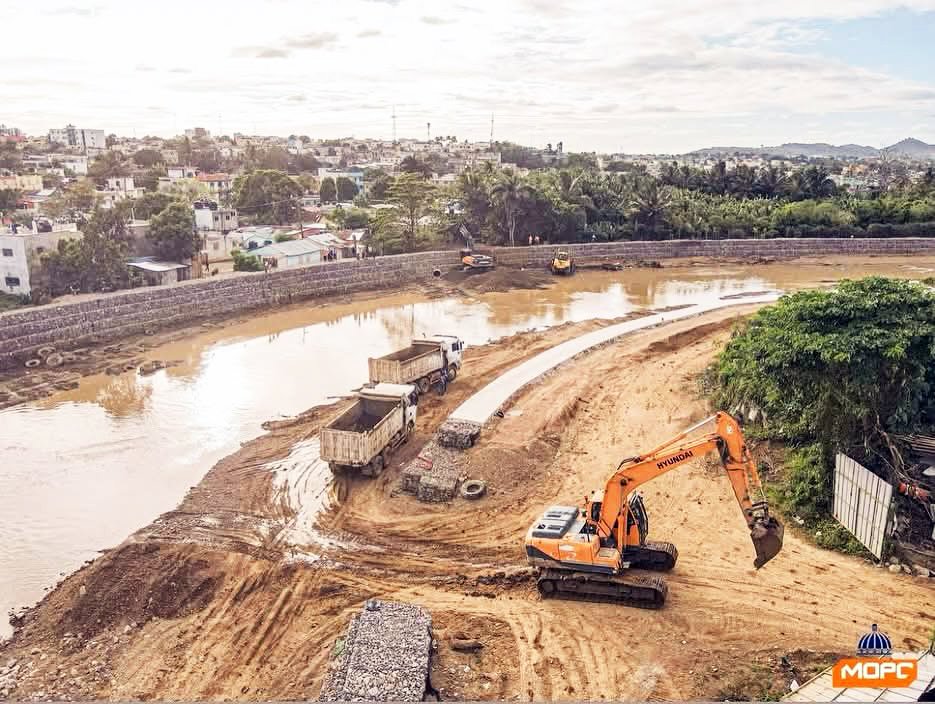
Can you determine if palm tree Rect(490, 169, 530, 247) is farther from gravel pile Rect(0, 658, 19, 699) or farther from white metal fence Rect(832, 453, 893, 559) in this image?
gravel pile Rect(0, 658, 19, 699)

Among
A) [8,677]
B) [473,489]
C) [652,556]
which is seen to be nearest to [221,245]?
[473,489]

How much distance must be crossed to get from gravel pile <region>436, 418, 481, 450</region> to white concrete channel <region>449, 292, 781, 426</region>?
17.0 inches

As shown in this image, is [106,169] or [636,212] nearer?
[636,212]

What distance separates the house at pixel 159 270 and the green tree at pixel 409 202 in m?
13.6

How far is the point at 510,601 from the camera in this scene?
12.6m

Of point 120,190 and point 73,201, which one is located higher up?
point 120,190

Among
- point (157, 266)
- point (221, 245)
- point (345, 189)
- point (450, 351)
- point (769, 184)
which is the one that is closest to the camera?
point (450, 351)

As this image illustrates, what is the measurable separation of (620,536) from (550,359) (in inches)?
518

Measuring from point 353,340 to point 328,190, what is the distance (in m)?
51.2

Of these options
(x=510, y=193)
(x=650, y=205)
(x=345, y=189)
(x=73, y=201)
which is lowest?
(x=73, y=201)

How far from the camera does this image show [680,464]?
1187 cm

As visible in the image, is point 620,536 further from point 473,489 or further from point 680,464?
point 473,489

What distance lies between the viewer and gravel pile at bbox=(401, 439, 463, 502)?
53.3 ft

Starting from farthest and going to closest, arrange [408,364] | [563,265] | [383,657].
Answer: [563,265] → [408,364] → [383,657]
